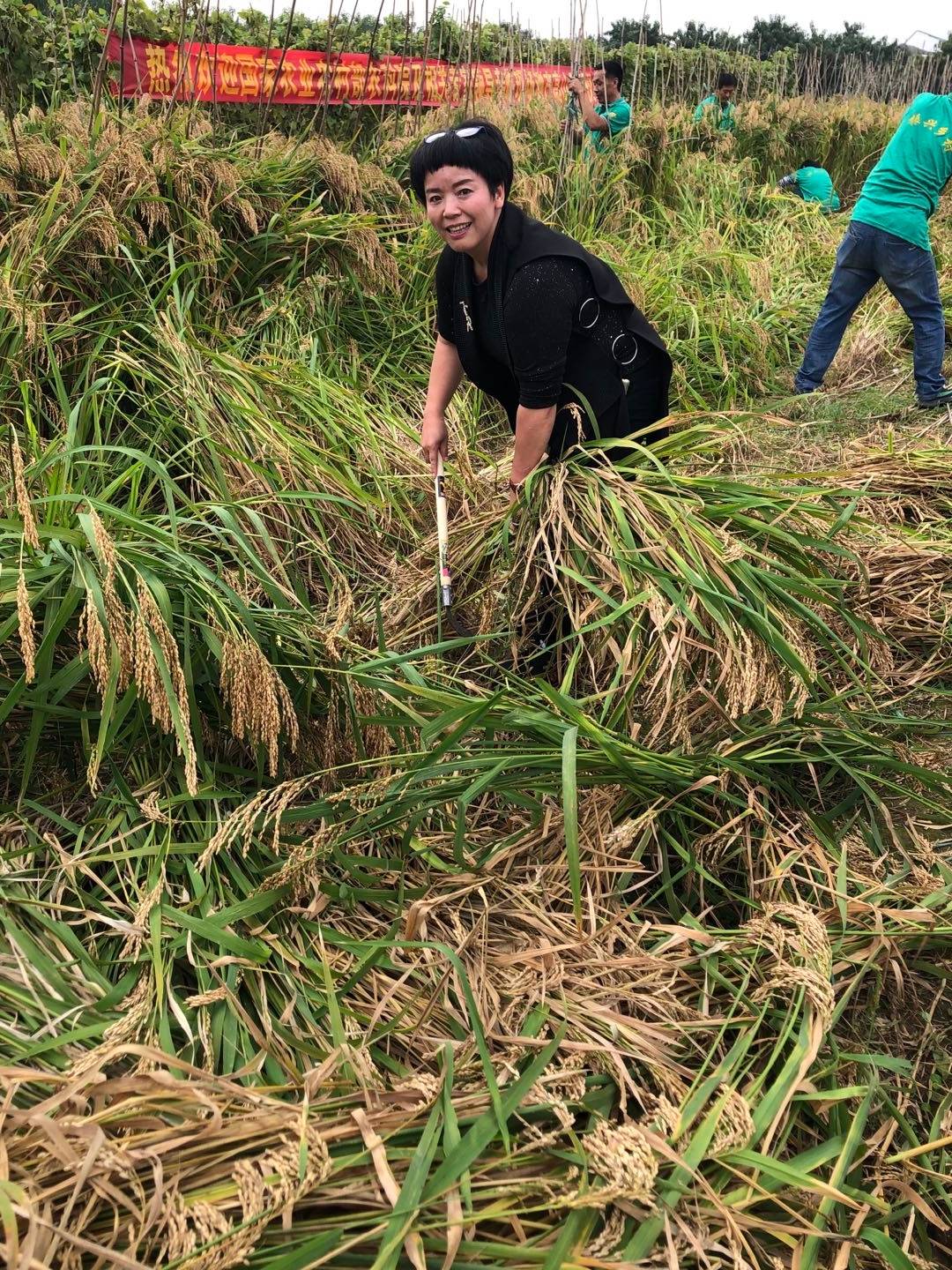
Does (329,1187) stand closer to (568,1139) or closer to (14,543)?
(568,1139)

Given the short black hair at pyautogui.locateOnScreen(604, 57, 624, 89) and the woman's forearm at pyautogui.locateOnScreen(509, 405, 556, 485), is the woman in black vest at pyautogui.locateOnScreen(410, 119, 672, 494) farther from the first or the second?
the short black hair at pyautogui.locateOnScreen(604, 57, 624, 89)

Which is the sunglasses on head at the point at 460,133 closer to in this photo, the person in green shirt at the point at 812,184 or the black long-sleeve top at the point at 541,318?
the black long-sleeve top at the point at 541,318

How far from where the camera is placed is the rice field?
50.6 inches

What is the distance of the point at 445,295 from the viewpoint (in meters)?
2.41

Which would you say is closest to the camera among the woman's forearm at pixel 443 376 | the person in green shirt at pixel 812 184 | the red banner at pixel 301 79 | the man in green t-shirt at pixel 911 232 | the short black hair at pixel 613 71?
the woman's forearm at pixel 443 376

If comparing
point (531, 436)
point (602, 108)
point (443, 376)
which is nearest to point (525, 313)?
point (531, 436)

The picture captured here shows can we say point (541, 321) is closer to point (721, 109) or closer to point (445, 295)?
point (445, 295)

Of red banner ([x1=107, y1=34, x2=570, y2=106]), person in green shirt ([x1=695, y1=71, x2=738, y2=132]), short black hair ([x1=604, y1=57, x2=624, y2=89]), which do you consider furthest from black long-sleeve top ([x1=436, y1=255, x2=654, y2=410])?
person in green shirt ([x1=695, y1=71, x2=738, y2=132])

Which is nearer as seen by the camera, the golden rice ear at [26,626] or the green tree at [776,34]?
the golden rice ear at [26,626]

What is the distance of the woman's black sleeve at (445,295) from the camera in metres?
2.36

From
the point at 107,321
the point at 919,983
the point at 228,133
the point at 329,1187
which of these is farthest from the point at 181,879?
the point at 228,133

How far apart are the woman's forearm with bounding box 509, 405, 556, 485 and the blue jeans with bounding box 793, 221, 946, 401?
107 inches

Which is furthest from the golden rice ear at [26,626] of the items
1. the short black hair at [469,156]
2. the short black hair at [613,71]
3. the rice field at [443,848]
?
the short black hair at [613,71]

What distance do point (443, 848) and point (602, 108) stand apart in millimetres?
5648
